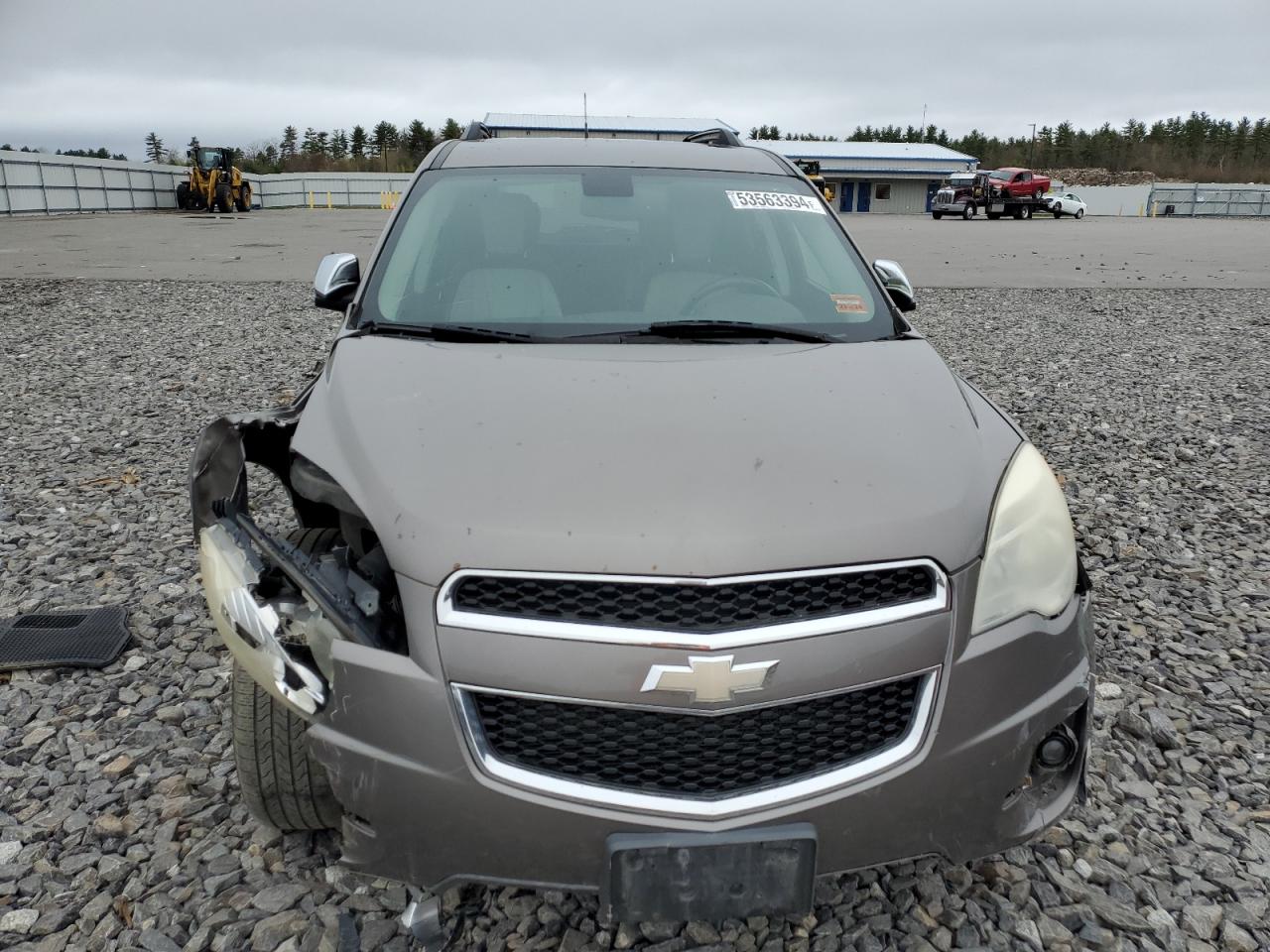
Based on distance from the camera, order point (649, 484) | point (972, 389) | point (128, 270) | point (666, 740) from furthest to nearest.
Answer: point (128, 270), point (972, 389), point (649, 484), point (666, 740)

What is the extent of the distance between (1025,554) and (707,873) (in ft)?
2.90

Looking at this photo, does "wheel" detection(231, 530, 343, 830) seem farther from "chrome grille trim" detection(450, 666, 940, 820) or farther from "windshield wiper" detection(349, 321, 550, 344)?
"windshield wiper" detection(349, 321, 550, 344)

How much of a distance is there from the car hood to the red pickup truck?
124 feet

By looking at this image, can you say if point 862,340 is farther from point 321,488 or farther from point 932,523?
point 321,488

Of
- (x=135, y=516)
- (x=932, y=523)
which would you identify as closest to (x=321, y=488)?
(x=932, y=523)

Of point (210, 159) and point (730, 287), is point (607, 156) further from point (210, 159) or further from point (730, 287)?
point (210, 159)

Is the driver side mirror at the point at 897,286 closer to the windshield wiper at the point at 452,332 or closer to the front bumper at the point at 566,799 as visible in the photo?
the windshield wiper at the point at 452,332

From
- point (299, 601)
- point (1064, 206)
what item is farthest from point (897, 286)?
point (1064, 206)

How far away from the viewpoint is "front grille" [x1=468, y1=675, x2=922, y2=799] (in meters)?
1.70

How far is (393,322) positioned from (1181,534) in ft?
12.4

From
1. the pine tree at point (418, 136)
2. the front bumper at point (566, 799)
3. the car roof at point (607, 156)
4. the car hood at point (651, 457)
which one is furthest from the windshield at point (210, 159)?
the pine tree at point (418, 136)

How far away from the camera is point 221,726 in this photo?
2902 millimetres

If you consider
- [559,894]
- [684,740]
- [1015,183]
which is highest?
[1015,183]

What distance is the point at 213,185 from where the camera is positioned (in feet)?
112
